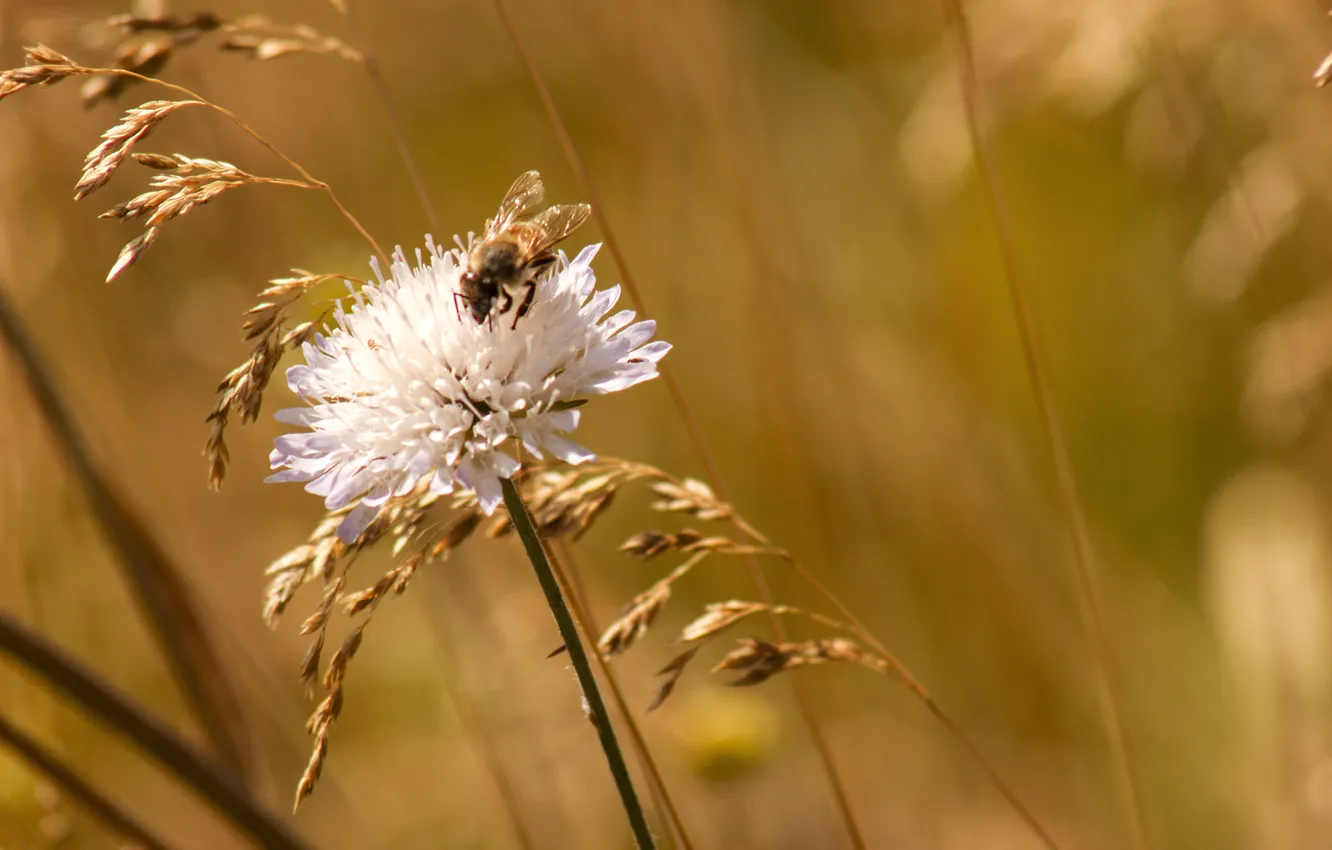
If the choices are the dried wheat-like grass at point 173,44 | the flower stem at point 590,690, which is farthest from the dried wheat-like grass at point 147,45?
the flower stem at point 590,690

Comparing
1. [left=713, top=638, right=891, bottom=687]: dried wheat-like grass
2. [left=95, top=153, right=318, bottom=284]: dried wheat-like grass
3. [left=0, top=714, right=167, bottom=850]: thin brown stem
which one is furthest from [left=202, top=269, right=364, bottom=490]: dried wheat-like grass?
[left=713, top=638, right=891, bottom=687]: dried wheat-like grass

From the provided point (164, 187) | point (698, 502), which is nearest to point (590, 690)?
point (698, 502)

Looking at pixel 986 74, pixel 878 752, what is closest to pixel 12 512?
pixel 878 752

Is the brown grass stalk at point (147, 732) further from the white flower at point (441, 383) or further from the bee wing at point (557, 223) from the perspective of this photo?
the bee wing at point (557, 223)

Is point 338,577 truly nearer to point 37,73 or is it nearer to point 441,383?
point 441,383

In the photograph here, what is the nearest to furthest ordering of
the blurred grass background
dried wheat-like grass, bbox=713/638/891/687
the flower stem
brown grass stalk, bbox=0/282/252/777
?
the flower stem
dried wheat-like grass, bbox=713/638/891/687
brown grass stalk, bbox=0/282/252/777
the blurred grass background

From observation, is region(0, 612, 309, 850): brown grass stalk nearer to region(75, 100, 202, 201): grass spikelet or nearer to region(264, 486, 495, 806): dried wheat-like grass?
region(264, 486, 495, 806): dried wheat-like grass

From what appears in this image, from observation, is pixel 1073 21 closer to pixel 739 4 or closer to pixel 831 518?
pixel 831 518
